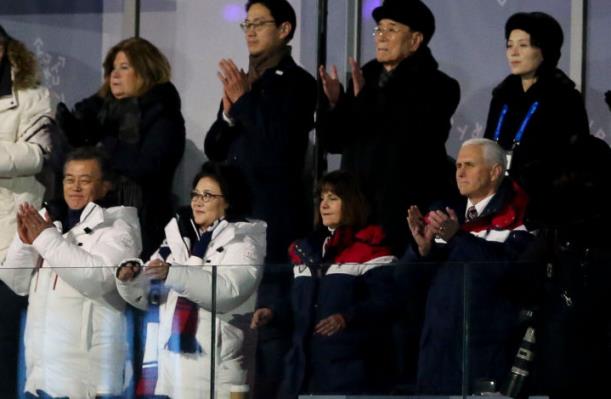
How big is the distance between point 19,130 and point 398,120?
245cm

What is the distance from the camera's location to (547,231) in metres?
8.59

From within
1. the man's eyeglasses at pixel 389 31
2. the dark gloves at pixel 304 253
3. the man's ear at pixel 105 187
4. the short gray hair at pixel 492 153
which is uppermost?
the man's eyeglasses at pixel 389 31

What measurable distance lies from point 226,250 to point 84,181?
1.08 metres

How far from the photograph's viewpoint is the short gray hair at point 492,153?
9.33m

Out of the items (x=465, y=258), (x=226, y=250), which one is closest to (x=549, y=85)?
(x=465, y=258)

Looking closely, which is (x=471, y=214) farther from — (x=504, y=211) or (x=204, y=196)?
(x=204, y=196)

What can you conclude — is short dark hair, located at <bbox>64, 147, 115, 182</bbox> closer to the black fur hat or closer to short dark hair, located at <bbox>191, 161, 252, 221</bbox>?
short dark hair, located at <bbox>191, 161, 252, 221</bbox>

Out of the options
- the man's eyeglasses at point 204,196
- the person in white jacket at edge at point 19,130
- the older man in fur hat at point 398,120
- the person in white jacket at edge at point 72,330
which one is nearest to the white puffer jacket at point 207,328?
the person in white jacket at edge at point 72,330

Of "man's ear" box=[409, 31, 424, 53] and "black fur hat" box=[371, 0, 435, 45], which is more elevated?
"black fur hat" box=[371, 0, 435, 45]

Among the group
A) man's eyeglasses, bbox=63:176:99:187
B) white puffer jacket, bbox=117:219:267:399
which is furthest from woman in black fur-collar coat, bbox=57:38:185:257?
white puffer jacket, bbox=117:219:267:399

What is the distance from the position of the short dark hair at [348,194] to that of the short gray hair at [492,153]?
2.13 feet

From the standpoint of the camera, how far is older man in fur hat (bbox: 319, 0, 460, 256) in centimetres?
1001

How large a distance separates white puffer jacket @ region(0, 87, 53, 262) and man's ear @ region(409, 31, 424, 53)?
7.80ft

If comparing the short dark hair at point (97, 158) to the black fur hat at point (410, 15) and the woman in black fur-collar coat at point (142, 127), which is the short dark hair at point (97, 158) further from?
the black fur hat at point (410, 15)
